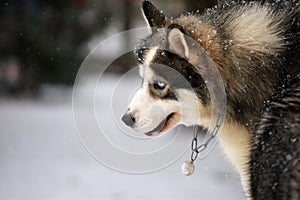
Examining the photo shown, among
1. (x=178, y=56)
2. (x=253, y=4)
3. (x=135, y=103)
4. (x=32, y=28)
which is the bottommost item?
(x=135, y=103)

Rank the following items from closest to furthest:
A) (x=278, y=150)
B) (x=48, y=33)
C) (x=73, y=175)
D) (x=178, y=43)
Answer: (x=278, y=150) → (x=178, y=43) → (x=73, y=175) → (x=48, y=33)

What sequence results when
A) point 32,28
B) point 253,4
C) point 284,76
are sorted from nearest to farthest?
point 284,76 < point 253,4 < point 32,28

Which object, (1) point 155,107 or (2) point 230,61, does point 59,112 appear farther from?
(2) point 230,61

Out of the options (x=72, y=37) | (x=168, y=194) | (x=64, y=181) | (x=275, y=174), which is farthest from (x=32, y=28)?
(x=275, y=174)

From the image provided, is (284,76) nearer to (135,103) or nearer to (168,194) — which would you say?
(135,103)

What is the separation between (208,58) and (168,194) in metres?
3.88

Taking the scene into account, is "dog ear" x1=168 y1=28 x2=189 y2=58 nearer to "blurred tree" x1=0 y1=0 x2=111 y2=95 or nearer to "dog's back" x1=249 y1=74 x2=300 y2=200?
"dog's back" x1=249 y1=74 x2=300 y2=200

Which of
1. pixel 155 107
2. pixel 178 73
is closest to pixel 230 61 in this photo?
pixel 178 73

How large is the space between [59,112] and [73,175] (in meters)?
3.91

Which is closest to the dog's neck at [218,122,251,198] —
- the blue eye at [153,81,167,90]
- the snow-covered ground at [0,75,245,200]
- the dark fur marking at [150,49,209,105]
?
the dark fur marking at [150,49,209,105]

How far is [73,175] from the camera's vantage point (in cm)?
908

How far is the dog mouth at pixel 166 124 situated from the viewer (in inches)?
192

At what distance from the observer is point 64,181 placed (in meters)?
8.68

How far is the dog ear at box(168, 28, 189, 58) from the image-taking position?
4.41 metres
